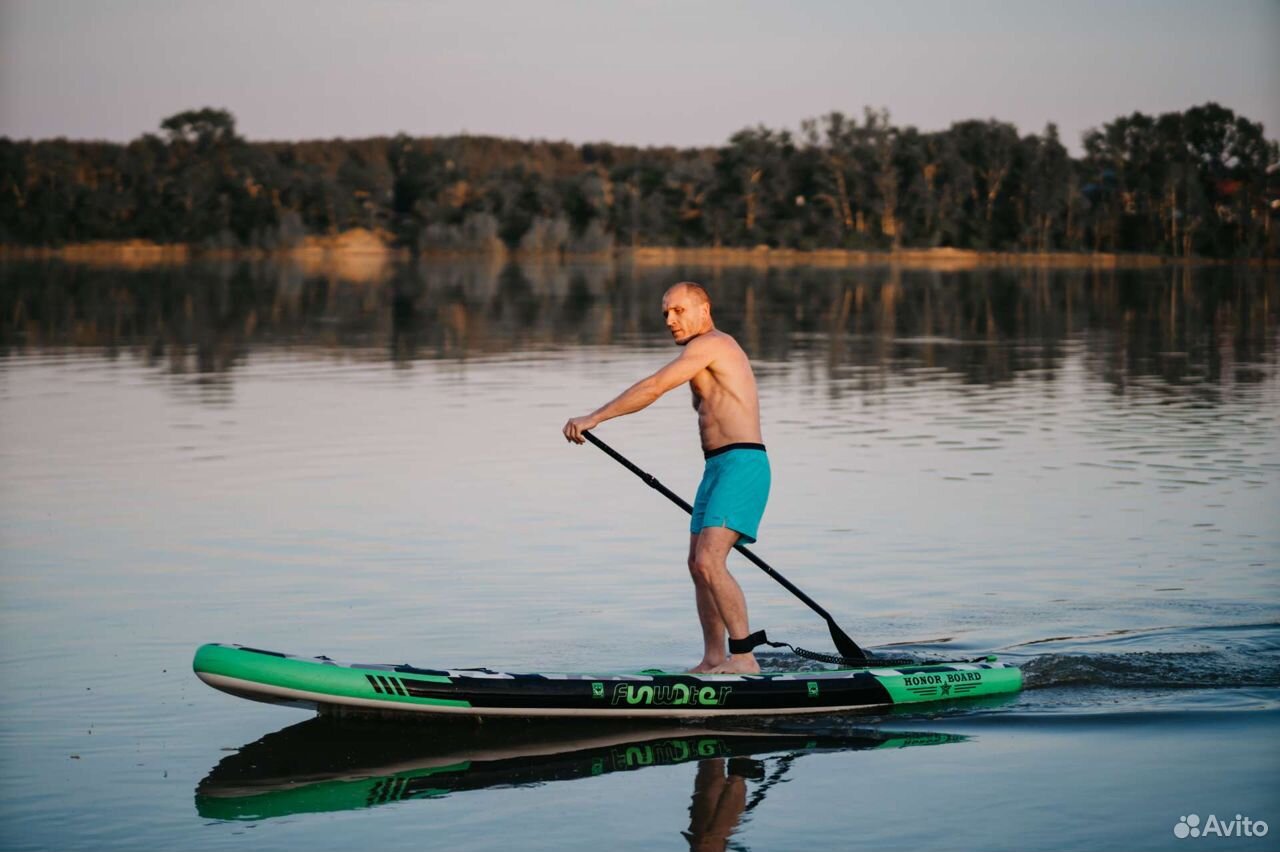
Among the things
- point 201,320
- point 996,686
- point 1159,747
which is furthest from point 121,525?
point 201,320

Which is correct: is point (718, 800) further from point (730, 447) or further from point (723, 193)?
point (723, 193)

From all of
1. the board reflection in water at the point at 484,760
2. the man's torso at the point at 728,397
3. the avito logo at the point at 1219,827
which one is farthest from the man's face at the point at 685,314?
the avito logo at the point at 1219,827

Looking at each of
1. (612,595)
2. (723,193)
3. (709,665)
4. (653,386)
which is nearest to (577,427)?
(653,386)

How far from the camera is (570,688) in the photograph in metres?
9.88

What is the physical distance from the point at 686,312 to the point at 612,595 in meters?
3.17

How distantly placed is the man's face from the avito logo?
4005 mm

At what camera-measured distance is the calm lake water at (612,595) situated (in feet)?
28.3

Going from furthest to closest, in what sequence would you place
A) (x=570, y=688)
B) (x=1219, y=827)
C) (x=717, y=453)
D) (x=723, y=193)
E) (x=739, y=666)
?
(x=723, y=193) → (x=717, y=453) → (x=739, y=666) → (x=570, y=688) → (x=1219, y=827)

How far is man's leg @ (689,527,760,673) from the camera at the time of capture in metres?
10.3

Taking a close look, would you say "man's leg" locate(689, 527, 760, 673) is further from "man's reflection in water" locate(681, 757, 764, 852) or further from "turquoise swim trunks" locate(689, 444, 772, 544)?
"man's reflection in water" locate(681, 757, 764, 852)

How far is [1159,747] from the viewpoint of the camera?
9609mm

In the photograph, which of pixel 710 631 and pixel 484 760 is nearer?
pixel 484 760

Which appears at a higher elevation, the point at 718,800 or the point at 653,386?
the point at 653,386

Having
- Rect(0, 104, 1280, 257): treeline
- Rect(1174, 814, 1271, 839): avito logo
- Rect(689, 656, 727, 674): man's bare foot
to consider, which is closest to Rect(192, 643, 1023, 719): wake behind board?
Rect(689, 656, 727, 674): man's bare foot
